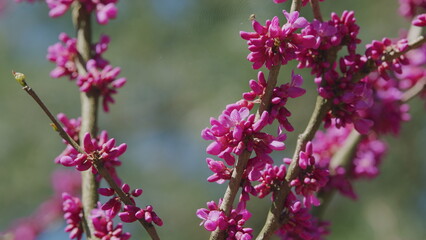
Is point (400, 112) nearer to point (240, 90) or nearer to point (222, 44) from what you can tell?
point (240, 90)

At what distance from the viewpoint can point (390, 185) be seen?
7582 mm

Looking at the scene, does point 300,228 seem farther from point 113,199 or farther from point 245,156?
point 113,199

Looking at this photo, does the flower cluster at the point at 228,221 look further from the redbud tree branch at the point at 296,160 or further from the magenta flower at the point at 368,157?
the magenta flower at the point at 368,157

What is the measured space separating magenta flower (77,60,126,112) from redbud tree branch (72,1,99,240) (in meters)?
0.03

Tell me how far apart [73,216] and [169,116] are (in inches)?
264

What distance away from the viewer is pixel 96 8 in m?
2.78

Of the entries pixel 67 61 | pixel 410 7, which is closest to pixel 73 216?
pixel 67 61

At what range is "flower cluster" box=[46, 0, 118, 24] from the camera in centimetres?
267

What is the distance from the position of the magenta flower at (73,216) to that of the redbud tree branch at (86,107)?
0.03 m

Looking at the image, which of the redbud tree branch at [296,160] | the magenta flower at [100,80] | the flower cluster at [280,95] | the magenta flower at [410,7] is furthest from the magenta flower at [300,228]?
the magenta flower at [410,7]

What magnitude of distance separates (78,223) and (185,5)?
5.04m

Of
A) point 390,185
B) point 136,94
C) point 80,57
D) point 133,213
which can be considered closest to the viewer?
point 133,213

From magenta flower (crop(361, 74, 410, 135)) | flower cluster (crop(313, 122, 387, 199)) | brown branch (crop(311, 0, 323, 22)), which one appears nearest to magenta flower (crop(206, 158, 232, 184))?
brown branch (crop(311, 0, 323, 22))

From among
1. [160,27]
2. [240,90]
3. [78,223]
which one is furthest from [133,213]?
[160,27]
